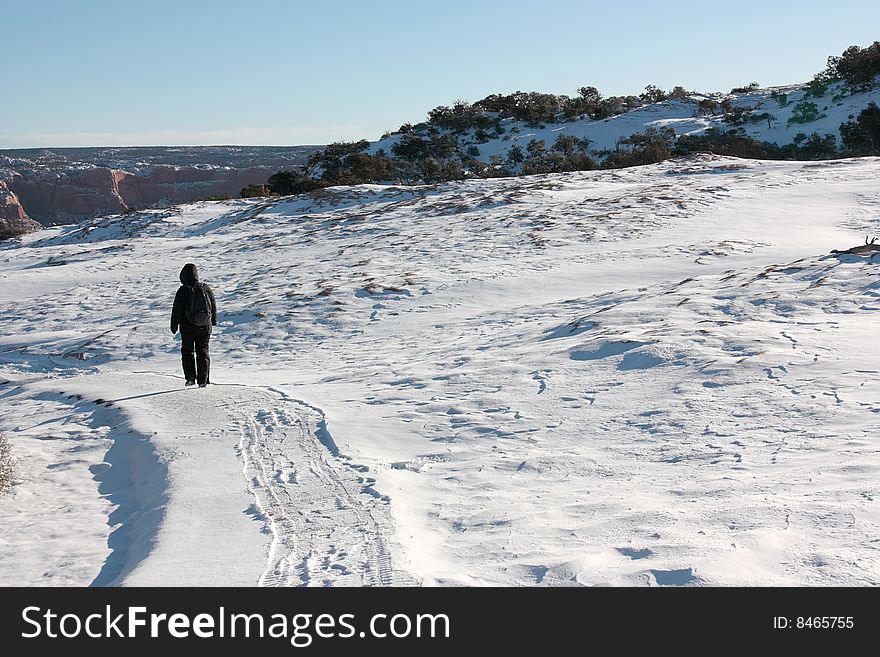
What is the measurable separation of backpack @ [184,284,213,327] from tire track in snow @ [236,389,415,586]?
6.91ft

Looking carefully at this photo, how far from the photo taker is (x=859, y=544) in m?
4.03

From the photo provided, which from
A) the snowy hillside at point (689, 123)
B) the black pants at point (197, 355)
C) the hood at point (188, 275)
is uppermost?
the snowy hillside at point (689, 123)

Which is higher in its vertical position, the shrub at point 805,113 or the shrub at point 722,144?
the shrub at point 805,113

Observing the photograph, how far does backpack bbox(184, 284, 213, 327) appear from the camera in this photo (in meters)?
9.73

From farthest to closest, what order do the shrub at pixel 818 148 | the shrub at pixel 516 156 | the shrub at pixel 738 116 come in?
the shrub at pixel 738 116 → the shrub at pixel 516 156 → the shrub at pixel 818 148

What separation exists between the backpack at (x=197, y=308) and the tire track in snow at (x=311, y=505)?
2.11 meters

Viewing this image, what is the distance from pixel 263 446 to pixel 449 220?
585 inches

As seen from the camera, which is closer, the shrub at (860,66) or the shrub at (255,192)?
the shrub at (255,192)

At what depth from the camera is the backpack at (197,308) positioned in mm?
9734

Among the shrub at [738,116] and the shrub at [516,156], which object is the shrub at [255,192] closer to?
the shrub at [516,156]

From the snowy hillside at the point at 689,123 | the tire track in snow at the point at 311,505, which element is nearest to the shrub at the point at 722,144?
the snowy hillside at the point at 689,123

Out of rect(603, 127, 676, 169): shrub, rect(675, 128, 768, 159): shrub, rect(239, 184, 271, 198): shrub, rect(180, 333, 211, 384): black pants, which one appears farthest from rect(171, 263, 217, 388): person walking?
rect(675, 128, 768, 159): shrub

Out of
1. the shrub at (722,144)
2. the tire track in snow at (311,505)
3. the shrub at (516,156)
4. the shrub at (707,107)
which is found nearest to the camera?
the tire track in snow at (311,505)

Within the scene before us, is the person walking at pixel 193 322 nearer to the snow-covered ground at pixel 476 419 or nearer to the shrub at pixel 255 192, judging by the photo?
the snow-covered ground at pixel 476 419
